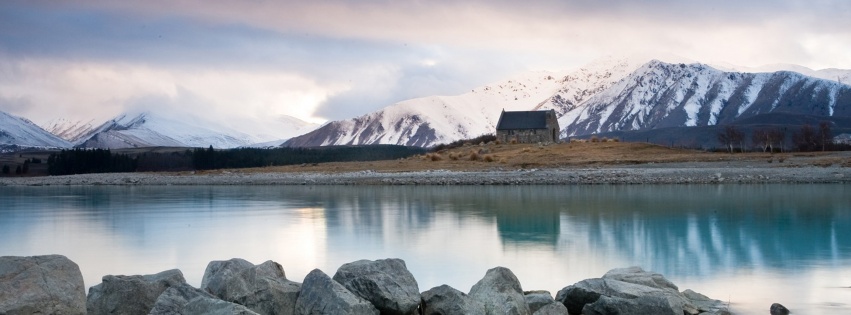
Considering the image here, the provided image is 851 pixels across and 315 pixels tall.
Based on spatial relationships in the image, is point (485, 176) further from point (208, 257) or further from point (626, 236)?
point (208, 257)

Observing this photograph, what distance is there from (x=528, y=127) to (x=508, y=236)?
210ft

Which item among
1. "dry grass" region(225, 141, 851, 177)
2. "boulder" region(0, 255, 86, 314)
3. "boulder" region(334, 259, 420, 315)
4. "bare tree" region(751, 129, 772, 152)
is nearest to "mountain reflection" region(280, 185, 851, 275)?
"boulder" region(334, 259, 420, 315)

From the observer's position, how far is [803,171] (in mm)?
48625

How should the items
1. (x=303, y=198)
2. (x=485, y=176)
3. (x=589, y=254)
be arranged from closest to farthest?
(x=589, y=254)
(x=303, y=198)
(x=485, y=176)

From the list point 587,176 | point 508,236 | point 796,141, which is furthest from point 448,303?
point 796,141

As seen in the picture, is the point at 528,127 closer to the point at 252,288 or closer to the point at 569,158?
the point at 569,158

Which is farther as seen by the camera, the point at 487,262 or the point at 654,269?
the point at 487,262

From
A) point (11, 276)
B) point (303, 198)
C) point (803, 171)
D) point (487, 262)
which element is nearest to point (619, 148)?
point (803, 171)

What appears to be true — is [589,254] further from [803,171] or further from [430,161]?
[430,161]

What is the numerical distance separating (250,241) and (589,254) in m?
8.88

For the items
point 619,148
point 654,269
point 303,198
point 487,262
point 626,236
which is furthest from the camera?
point 619,148

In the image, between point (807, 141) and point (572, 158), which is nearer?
point (572, 158)

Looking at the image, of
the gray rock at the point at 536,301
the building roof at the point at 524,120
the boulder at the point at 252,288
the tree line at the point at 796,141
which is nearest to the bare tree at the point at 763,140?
the tree line at the point at 796,141

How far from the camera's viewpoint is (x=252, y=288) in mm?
10945
